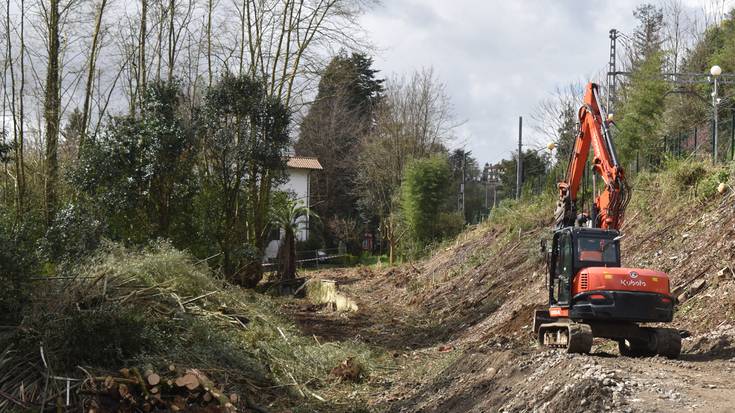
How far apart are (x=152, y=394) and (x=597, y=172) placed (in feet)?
25.0

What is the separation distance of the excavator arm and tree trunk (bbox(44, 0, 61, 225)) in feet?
35.3

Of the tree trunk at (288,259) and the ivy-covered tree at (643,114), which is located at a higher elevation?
the ivy-covered tree at (643,114)

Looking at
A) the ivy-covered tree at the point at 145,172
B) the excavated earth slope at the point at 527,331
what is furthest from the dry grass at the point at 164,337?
the ivy-covered tree at the point at 145,172

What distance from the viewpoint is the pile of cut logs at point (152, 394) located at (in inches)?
327

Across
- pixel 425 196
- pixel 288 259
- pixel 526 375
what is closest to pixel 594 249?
pixel 526 375

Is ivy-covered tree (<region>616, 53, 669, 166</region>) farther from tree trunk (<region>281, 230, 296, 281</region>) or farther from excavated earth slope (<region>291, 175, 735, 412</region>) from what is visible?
tree trunk (<region>281, 230, 296, 281</region>)

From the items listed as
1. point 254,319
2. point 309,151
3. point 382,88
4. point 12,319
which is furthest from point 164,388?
point 382,88

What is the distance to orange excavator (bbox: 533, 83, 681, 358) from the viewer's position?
409 inches

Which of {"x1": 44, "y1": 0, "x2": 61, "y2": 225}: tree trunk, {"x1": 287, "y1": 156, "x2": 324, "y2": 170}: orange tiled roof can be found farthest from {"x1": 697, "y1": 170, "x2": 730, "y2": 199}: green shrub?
{"x1": 287, "y1": 156, "x2": 324, "y2": 170}: orange tiled roof

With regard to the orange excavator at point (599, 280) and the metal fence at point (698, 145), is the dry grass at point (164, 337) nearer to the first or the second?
the orange excavator at point (599, 280)

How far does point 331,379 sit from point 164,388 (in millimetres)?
3939

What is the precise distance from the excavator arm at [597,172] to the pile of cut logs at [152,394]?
20.2 feet

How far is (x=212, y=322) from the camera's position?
12.2 metres

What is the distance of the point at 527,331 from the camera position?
14.7 metres
